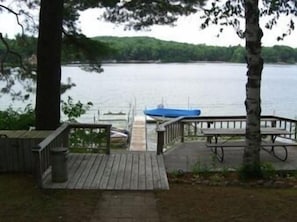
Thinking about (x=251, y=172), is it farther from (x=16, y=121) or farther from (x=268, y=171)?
(x=16, y=121)

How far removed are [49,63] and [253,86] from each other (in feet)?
13.4

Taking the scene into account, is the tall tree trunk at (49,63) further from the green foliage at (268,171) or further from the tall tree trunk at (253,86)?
the green foliage at (268,171)

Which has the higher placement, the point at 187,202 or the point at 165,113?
the point at 187,202

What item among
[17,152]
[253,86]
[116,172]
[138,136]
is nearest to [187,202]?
[116,172]

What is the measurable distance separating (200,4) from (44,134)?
5020 mm

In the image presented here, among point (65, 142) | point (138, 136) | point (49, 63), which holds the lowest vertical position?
point (138, 136)

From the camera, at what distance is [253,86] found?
23.3ft

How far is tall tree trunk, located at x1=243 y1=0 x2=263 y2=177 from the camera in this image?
22.7ft

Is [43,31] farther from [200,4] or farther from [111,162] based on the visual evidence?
[200,4]

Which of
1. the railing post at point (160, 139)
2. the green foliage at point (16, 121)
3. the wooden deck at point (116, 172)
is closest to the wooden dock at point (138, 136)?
the green foliage at point (16, 121)

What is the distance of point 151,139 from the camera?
2748 centimetres

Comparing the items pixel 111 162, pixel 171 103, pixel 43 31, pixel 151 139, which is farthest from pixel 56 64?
pixel 171 103

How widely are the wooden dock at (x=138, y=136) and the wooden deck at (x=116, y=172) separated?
12044 millimetres

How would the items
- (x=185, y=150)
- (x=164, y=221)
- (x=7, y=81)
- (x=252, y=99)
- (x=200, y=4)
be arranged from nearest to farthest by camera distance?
(x=164, y=221) → (x=252, y=99) → (x=185, y=150) → (x=200, y=4) → (x=7, y=81)
